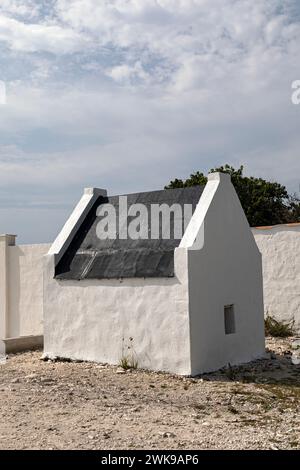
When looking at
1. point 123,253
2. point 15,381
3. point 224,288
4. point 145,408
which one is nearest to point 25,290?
point 123,253

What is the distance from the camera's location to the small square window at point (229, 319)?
11.2 metres

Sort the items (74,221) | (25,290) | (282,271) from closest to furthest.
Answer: (74,221)
(25,290)
(282,271)

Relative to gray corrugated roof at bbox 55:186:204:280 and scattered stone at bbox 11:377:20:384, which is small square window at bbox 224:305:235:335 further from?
scattered stone at bbox 11:377:20:384

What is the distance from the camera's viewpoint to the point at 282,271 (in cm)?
1574

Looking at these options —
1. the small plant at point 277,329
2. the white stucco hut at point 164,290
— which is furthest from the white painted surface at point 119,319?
the small plant at point 277,329

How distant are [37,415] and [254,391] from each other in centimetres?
350

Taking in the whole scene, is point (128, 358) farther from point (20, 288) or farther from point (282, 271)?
point (282, 271)

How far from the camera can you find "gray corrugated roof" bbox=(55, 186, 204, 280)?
34.7 ft

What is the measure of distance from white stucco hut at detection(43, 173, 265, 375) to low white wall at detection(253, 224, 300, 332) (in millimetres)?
3685

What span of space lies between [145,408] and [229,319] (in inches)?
151

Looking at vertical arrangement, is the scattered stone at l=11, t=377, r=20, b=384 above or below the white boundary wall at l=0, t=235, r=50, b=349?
below

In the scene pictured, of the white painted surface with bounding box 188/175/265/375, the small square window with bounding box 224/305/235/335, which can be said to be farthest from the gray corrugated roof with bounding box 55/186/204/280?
the small square window with bounding box 224/305/235/335

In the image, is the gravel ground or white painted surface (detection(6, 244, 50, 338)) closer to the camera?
the gravel ground
